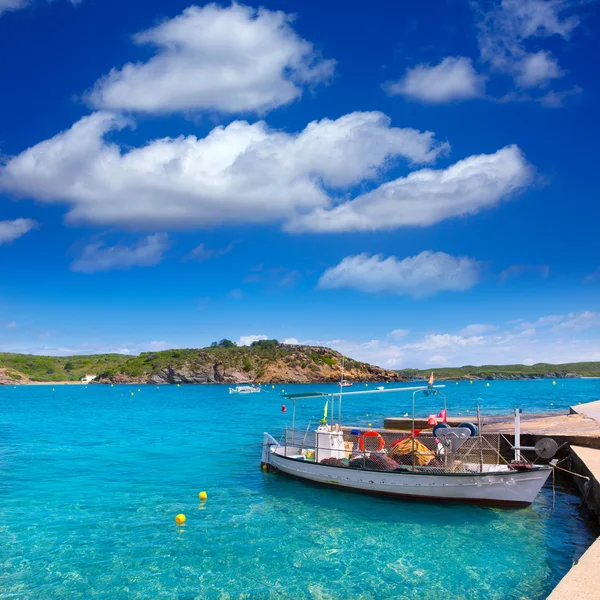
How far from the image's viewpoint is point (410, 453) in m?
23.5

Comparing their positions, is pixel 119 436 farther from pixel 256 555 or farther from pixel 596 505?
pixel 596 505

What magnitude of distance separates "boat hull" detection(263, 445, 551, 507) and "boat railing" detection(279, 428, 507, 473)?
0.39 m

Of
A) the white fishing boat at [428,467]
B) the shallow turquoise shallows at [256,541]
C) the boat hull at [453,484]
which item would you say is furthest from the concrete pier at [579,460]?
the boat hull at [453,484]

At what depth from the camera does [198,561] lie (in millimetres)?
16375

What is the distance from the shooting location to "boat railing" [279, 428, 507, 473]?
2253cm

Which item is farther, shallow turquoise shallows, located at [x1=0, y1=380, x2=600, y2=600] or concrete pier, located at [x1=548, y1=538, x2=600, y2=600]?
shallow turquoise shallows, located at [x1=0, y1=380, x2=600, y2=600]

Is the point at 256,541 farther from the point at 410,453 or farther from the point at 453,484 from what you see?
the point at 453,484

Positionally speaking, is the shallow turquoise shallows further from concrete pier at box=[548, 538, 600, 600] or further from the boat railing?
concrete pier at box=[548, 538, 600, 600]

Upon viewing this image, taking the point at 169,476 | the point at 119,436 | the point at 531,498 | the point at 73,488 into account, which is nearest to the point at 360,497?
the point at 531,498

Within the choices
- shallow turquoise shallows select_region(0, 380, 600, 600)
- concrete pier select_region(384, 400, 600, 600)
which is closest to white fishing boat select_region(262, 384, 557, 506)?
shallow turquoise shallows select_region(0, 380, 600, 600)

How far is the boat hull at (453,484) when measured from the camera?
2100 centimetres

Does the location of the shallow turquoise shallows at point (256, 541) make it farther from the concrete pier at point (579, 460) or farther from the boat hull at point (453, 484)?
the concrete pier at point (579, 460)

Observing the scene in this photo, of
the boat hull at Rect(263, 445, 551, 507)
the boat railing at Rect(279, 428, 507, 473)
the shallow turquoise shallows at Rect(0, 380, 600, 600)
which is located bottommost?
the shallow turquoise shallows at Rect(0, 380, 600, 600)

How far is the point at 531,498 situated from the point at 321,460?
30.9 ft
